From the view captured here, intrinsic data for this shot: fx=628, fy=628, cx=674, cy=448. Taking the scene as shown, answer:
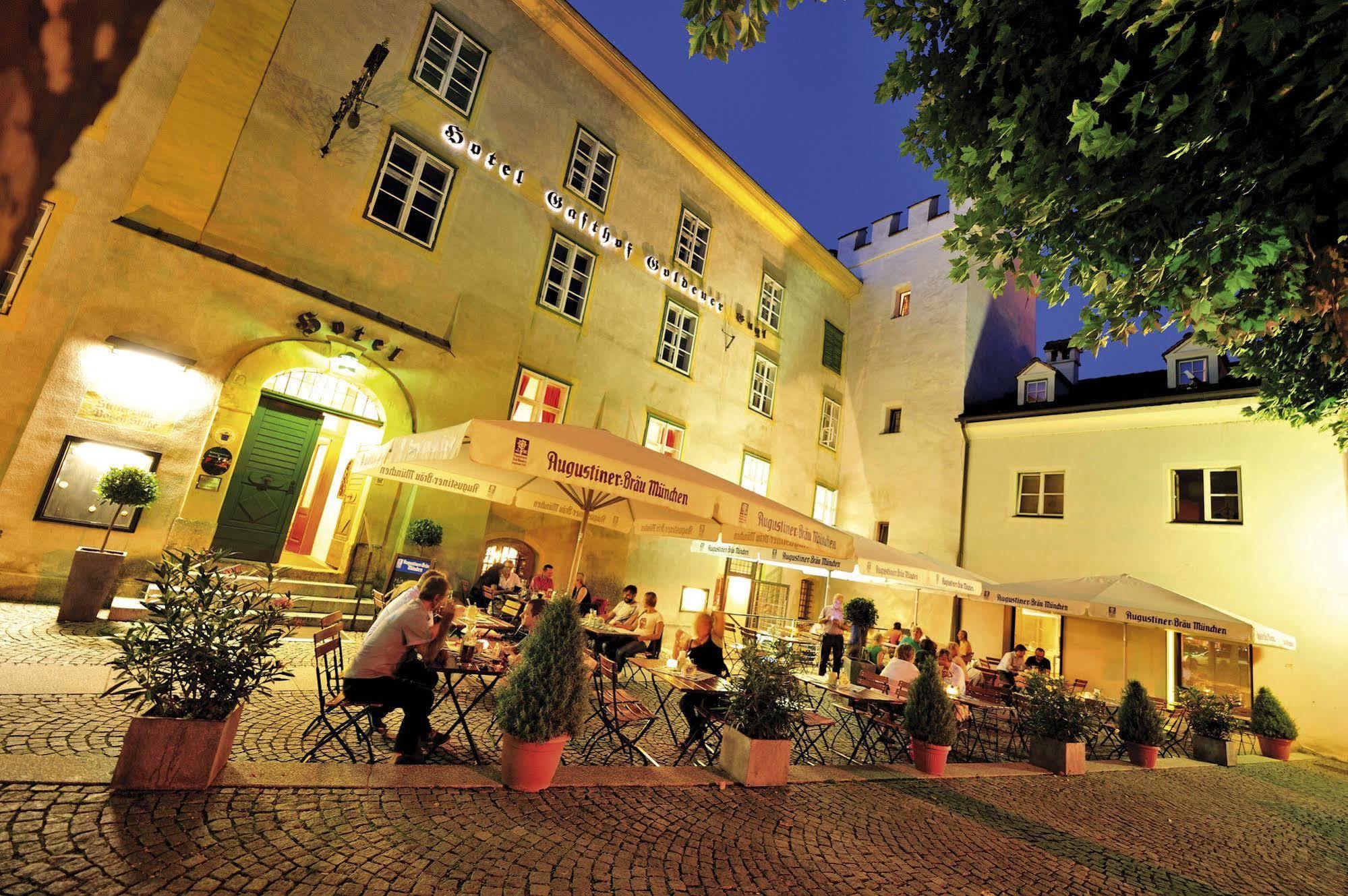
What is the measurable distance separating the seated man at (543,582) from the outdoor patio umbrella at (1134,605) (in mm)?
8504

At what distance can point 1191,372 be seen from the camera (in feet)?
53.9

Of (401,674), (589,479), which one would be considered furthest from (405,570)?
(589,479)

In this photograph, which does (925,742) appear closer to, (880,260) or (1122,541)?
(1122,541)

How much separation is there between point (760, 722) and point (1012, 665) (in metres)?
9.39

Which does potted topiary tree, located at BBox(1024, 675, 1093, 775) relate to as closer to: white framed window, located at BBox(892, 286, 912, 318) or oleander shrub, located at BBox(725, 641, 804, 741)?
oleander shrub, located at BBox(725, 641, 804, 741)

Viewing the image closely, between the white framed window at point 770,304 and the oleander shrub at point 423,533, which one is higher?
the white framed window at point 770,304

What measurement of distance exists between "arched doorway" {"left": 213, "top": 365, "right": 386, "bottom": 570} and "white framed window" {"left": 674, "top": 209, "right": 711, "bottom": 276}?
9.60 m

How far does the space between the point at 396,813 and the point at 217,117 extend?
11092 millimetres

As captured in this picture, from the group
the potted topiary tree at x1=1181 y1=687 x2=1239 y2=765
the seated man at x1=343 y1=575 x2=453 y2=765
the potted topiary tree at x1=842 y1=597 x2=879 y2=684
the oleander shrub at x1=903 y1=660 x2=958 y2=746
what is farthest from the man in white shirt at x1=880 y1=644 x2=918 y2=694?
the potted topiary tree at x1=1181 y1=687 x2=1239 y2=765

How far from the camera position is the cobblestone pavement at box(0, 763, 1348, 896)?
11.7 feet

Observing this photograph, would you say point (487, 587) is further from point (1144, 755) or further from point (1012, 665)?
point (1144, 755)

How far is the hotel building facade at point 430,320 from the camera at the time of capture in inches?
360

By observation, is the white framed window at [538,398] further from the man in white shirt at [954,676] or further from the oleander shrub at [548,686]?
the man in white shirt at [954,676]

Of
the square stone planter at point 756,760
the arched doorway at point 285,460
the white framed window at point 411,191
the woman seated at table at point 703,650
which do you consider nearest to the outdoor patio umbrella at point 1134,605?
the woman seated at table at point 703,650
